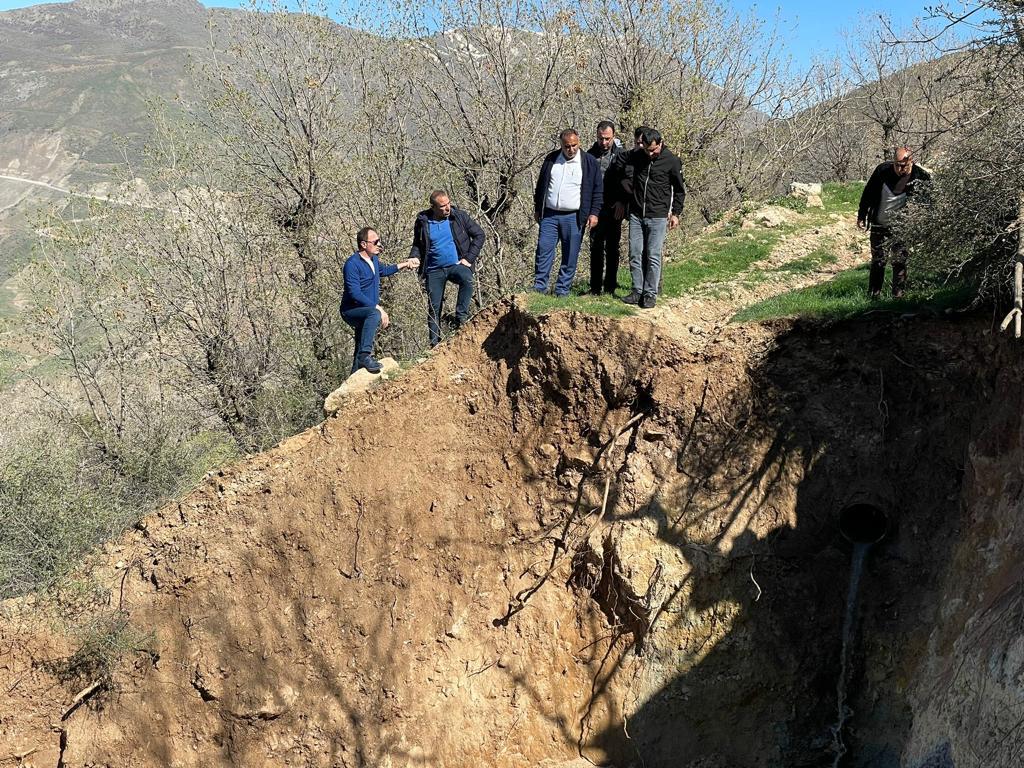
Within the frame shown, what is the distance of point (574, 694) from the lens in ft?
25.9

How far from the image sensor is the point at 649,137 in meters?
7.68

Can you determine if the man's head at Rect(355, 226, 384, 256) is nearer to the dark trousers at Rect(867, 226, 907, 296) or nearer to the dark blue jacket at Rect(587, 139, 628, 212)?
the dark blue jacket at Rect(587, 139, 628, 212)

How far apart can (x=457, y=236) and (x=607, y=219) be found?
2.00m

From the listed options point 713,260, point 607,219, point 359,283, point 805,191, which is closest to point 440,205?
point 359,283

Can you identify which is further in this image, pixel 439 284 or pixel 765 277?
pixel 765 277

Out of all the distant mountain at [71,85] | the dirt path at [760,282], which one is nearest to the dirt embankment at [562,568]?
the dirt path at [760,282]

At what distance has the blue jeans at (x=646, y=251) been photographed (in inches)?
314

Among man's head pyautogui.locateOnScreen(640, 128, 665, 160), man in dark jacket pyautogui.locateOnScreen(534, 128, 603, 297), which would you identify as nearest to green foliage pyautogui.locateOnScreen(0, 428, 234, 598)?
man in dark jacket pyautogui.locateOnScreen(534, 128, 603, 297)

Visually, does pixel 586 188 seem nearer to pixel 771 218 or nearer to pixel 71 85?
pixel 771 218

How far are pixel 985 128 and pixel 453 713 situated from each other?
24.8 feet

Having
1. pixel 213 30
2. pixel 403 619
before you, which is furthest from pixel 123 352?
pixel 403 619

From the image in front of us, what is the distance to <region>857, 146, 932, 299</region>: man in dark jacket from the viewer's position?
7.52 metres

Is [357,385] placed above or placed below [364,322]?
below

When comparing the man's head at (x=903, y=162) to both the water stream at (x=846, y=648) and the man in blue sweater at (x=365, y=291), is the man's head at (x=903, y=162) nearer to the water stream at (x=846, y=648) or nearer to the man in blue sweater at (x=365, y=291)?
the water stream at (x=846, y=648)
